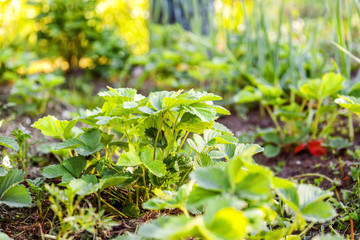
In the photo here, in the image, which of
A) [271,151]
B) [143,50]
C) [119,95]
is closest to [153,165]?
[119,95]

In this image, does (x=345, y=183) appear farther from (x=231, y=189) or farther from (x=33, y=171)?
(x=33, y=171)

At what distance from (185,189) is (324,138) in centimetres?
122

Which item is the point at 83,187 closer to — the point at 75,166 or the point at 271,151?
the point at 75,166

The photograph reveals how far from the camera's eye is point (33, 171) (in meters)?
1.26

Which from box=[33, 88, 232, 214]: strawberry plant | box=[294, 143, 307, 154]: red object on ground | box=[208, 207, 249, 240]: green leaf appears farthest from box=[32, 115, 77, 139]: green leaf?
box=[294, 143, 307, 154]: red object on ground

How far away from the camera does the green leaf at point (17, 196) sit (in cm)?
84

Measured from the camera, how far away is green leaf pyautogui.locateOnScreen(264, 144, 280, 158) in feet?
5.56

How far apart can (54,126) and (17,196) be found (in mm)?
227

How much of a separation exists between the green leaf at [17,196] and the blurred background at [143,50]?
117 cm

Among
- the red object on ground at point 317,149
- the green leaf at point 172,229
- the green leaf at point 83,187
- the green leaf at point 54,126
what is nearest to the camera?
the green leaf at point 172,229

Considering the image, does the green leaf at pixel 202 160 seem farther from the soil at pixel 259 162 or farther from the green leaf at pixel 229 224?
the green leaf at pixel 229 224

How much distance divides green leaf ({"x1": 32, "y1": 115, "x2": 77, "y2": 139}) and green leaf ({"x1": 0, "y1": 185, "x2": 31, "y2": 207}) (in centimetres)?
19

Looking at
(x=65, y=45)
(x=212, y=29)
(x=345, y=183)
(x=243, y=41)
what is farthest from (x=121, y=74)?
(x=345, y=183)

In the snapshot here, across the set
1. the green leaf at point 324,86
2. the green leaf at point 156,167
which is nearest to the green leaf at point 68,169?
the green leaf at point 156,167
